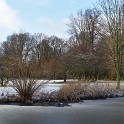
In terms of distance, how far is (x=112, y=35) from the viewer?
124 ft

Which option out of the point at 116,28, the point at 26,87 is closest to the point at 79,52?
the point at 116,28

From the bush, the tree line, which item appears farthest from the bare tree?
the bush

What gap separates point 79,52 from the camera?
66312mm

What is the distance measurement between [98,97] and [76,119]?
12504 mm

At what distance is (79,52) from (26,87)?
42.9 m

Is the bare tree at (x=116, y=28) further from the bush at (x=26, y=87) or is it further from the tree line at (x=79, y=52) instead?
the bush at (x=26, y=87)

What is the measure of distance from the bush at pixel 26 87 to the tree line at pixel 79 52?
0.48 metres

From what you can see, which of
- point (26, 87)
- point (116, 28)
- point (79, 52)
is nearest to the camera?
point (26, 87)

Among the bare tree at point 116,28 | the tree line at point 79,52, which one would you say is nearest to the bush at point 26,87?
the tree line at point 79,52

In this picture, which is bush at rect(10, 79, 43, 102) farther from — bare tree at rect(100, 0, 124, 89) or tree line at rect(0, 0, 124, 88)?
bare tree at rect(100, 0, 124, 89)

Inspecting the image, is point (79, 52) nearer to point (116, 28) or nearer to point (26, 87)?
point (116, 28)

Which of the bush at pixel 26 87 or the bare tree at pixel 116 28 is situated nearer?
the bush at pixel 26 87

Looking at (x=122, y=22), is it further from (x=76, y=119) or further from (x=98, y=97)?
(x=76, y=119)

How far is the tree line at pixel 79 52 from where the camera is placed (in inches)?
947
